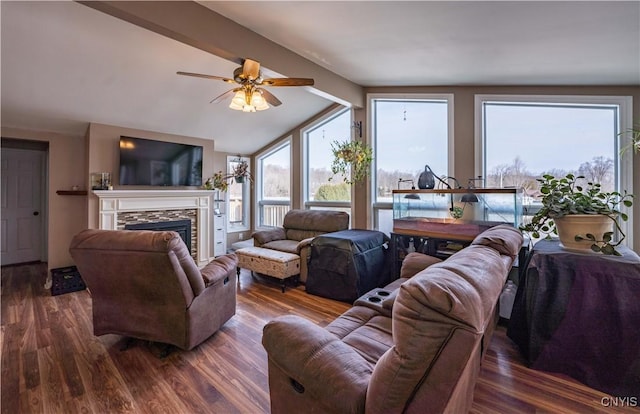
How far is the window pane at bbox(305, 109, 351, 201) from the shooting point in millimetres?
4941

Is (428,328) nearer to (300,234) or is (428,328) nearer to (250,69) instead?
(250,69)

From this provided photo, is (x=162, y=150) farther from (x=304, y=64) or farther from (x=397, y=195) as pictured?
(x=397, y=195)

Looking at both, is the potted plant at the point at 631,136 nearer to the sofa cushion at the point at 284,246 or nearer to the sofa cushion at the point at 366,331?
the sofa cushion at the point at 366,331

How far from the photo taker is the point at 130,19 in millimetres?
2088

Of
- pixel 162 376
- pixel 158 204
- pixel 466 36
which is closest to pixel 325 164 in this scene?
pixel 158 204

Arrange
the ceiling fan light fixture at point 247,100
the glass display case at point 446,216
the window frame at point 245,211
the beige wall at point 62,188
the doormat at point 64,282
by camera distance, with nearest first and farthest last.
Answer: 1. the ceiling fan light fixture at point 247,100
2. the glass display case at point 446,216
3. the doormat at point 64,282
4. the beige wall at point 62,188
5. the window frame at point 245,211

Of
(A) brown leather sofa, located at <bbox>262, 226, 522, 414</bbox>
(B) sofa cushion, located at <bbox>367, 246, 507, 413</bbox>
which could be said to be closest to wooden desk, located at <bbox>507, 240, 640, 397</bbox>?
(A) brown leather sofa, located at <bbox>262, 226, 522, 414</bbox>

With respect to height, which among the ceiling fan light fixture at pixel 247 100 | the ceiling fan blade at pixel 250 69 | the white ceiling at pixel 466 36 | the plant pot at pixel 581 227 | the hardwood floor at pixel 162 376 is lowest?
Result: the hardwood floor at pixel 162 376

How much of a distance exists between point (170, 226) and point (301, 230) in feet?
7.06

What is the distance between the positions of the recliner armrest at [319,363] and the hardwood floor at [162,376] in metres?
0.73

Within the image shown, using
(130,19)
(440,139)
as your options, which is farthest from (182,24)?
(440,139)

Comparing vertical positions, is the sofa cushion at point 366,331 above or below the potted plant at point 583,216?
below

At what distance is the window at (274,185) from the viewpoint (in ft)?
19.7

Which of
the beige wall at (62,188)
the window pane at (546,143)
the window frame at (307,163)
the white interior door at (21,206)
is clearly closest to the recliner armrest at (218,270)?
the window frame at (307,163)
